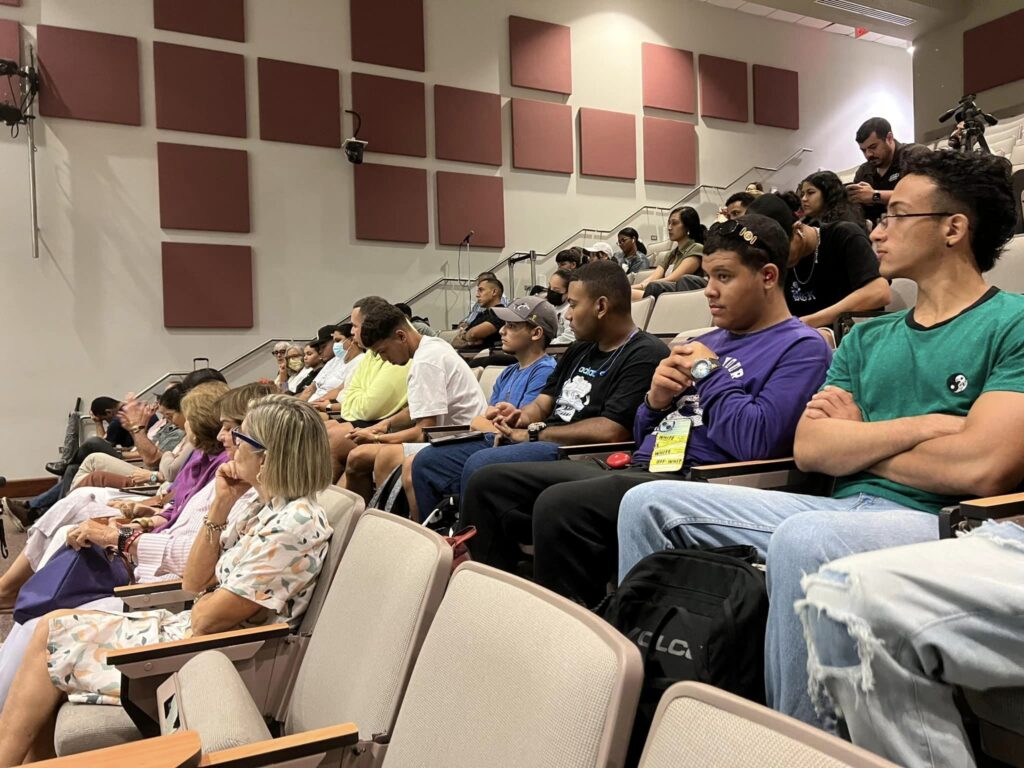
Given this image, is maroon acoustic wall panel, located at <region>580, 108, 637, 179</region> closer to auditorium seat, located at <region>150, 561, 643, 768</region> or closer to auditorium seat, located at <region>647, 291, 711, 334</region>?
auditorium seat, located at <region>647, 291, 711, 334</region>

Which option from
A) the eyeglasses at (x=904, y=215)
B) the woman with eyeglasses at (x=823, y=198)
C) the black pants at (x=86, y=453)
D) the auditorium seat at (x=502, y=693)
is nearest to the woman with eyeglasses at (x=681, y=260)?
the woman with eyeglasses at (x=823, y=198)

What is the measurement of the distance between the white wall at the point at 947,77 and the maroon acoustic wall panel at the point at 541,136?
3950 millimetres

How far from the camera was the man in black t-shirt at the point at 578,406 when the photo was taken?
215cm

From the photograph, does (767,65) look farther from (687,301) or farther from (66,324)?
(66,324)

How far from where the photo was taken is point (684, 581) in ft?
3.88

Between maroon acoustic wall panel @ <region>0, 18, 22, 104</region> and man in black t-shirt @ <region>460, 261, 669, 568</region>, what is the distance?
6.14 metres

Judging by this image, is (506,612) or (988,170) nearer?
(506,612)

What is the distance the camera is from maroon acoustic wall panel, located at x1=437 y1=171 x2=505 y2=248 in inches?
314

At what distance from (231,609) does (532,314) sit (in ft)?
6.26

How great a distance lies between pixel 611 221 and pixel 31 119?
592 centimetres

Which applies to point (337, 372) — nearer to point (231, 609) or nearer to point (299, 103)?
point (299, 103)

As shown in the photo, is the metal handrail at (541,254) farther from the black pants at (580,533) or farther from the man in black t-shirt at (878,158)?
the black pants at (580,533)

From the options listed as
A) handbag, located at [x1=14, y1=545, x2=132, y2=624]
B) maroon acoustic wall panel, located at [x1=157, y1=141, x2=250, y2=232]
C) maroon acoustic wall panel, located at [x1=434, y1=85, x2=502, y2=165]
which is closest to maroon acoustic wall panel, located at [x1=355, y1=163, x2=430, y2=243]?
maroon acoustic wall panel, located at [x1=434, y1=85, x2=502, y2=165]

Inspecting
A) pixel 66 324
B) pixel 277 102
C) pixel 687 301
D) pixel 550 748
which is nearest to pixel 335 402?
pixel 687 301
